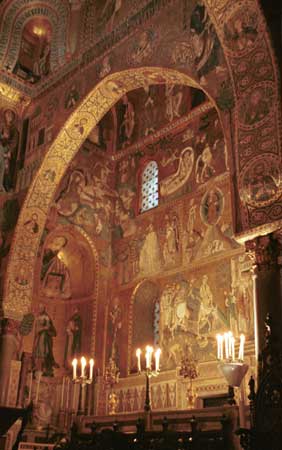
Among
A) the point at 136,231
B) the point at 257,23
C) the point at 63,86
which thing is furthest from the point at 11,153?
the point at 257,23

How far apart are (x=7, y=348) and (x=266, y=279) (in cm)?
794

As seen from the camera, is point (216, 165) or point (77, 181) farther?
point (77, 181)

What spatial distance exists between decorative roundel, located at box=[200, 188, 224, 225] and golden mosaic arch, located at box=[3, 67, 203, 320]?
3.54 m

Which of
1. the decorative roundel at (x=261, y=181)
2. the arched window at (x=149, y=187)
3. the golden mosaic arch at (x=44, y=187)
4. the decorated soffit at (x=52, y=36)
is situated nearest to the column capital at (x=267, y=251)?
the decorative roundel at (x=261, y=181)

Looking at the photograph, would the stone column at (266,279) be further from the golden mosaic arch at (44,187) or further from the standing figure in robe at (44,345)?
the standing figure in robe at (44,345)

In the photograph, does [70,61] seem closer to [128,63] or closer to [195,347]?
[128,63]

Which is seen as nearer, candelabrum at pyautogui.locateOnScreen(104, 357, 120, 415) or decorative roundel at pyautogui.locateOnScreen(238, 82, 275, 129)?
decorative roundel at pyautogui.locateOnScreen(238, 82, 275, 129)

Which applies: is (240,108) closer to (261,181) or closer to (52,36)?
(261,181)

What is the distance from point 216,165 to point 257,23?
20.5ft

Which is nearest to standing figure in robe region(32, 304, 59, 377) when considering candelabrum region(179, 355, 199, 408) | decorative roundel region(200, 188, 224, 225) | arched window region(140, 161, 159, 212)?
arched window region(140, 161, 159, 212)

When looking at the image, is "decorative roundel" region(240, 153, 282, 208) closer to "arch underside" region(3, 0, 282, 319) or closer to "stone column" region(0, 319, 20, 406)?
"arch underside" region(3, 0, 282, 319)

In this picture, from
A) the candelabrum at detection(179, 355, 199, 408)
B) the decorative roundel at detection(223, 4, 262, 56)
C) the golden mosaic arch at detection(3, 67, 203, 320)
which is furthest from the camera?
the golden mosaic arch at detection(3, 67, 203, 320)

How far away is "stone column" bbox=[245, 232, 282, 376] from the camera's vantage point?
24.7 ft

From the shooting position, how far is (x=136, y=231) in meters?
16.9
